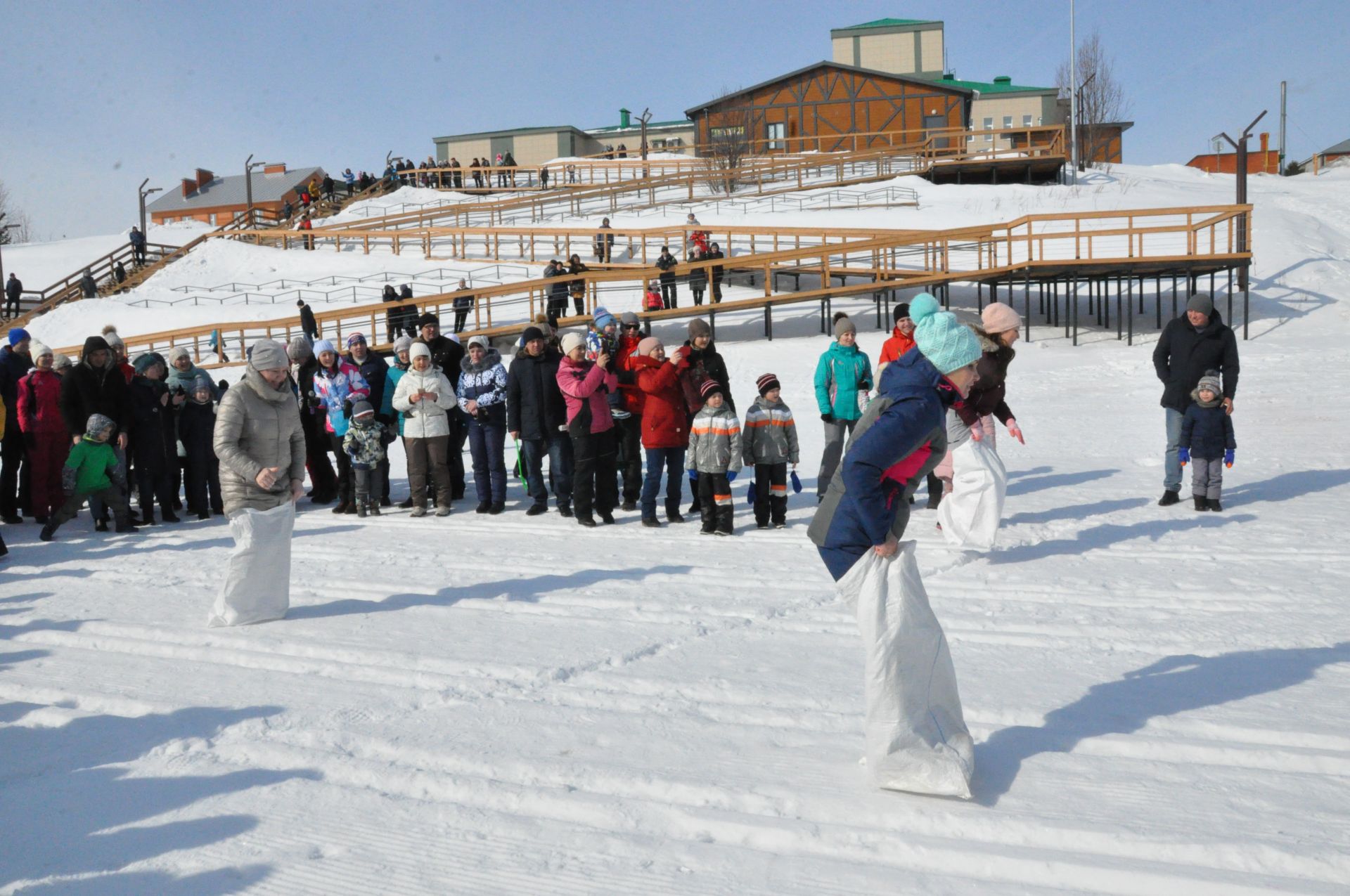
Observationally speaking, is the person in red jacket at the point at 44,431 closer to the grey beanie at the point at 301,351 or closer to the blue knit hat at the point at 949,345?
the grey beanie at the point at 301,351

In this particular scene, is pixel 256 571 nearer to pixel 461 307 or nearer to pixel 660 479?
pixel 660 479

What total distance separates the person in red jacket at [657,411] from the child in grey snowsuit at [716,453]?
13.7 inches

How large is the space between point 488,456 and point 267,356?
151 inches

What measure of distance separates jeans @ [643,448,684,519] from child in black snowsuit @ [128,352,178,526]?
4525 mm

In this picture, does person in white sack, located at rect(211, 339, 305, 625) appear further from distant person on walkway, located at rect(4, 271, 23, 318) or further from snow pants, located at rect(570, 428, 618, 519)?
distant person on walkway, located at rect(4, 271, 23, 318)

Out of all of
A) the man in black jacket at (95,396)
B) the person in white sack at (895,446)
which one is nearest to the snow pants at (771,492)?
the person in white sack at (895,446)

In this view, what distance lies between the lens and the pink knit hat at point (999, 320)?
263 inches

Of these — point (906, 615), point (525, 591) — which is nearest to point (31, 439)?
point (525, 591)

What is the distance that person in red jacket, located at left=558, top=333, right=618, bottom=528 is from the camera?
8.71 m

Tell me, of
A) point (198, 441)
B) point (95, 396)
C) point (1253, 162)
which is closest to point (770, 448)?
point (198, 441)

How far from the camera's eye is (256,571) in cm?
608

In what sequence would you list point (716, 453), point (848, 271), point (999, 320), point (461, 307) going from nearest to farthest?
1. point (999, 320)
2. point (716, 453)
3. point (461, 307)
4. point (848, 271)

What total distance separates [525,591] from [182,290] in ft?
83.7

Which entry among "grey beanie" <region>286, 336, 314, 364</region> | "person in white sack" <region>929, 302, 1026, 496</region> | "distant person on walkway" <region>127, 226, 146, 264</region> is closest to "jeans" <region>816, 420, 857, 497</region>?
"person in white sack" <region>929, 302, 1026, 496</region>
